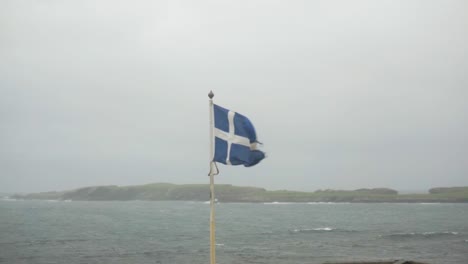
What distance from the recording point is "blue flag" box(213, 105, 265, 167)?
42.5 feet

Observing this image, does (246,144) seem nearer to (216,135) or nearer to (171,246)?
(216,135)

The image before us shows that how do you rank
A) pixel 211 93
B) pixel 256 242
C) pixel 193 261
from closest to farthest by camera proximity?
pixel 211 93
pixel 193 261
pixel 256 242

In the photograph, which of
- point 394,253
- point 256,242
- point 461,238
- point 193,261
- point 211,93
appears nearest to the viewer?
point 211,93

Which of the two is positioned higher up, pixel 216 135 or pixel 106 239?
pixel 216 135

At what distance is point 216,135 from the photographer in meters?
13.1

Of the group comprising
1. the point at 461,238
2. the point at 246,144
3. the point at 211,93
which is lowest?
the point at 461,238

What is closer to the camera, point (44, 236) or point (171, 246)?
point (171, 246)

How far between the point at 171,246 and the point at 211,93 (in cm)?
3989

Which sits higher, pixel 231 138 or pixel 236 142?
pixel 231 138

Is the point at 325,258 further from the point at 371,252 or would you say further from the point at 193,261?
the point at 193,261

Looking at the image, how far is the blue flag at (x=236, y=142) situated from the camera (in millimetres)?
12961

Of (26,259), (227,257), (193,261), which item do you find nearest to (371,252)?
(227,257)

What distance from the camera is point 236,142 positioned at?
13.0m

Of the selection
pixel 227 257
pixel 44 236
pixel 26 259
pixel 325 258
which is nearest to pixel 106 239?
pixel 44 236
